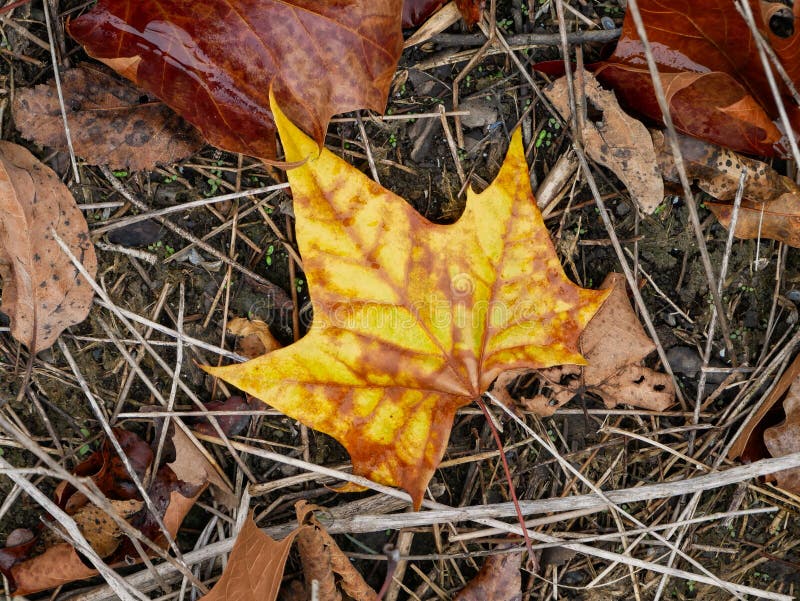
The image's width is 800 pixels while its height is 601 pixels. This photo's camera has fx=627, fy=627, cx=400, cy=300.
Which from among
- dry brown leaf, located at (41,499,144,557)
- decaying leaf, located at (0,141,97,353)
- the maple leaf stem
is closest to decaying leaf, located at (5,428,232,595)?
dry brown leaf, located at (41,499,144,557)

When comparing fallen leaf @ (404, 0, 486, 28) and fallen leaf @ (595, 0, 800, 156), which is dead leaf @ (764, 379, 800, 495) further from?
fallen leaf @ (404, 0, 486, 28)

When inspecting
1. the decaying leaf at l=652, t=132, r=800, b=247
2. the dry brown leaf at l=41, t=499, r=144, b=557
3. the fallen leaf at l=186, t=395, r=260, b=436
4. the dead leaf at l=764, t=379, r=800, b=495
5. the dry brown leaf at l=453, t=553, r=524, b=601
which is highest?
the decaying leaf at l=652, t=132, r=800, b=247

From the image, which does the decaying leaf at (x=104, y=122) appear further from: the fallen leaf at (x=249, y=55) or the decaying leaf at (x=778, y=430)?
the decaying leaf at (x=778, y=430)

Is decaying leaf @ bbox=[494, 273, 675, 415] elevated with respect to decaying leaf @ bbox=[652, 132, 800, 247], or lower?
lower

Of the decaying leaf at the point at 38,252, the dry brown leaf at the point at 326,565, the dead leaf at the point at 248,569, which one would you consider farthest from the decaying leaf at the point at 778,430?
the decaying leaf at the point at 38,252

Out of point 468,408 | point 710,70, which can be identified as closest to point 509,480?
point 468,408

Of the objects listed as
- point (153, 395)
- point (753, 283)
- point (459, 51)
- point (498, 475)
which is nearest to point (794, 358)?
point (753, 283)

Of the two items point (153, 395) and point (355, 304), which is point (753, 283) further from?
point (153, 395)
